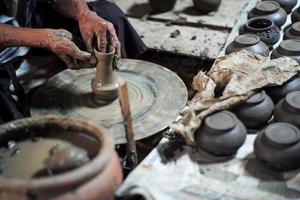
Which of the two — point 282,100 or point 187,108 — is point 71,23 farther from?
point 282,100

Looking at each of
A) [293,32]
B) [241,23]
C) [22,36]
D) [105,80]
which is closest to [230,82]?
[105,80]

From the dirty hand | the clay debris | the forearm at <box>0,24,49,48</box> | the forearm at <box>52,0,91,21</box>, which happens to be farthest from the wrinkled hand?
the clay debris

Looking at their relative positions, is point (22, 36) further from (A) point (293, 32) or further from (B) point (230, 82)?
(A) point (293, 32)

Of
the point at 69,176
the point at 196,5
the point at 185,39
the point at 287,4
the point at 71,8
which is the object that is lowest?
the point at 185,39

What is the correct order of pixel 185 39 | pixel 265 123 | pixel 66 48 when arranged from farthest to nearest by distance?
pixel 185 39, pixel 66 48, pixel 265 123

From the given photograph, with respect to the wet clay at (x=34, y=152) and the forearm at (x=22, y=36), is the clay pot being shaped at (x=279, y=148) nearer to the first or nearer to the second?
the wet clay at (x=34, y=152)

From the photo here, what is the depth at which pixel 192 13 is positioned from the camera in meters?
3.70

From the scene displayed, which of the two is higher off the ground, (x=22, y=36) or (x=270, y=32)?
(x=22, y=36)

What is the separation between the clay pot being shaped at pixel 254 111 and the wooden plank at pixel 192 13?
5.00 feet

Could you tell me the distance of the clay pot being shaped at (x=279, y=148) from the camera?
5.87 feet

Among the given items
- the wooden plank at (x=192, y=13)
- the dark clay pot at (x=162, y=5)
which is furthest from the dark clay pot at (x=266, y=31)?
the dark clay pot at (x=162, y=5)

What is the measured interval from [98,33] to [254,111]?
0.95m

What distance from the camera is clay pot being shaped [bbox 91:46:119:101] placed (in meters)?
2.24

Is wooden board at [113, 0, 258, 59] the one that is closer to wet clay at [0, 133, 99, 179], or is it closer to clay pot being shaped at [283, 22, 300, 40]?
clay pot being shaped at [283, 22, 300, 40]
